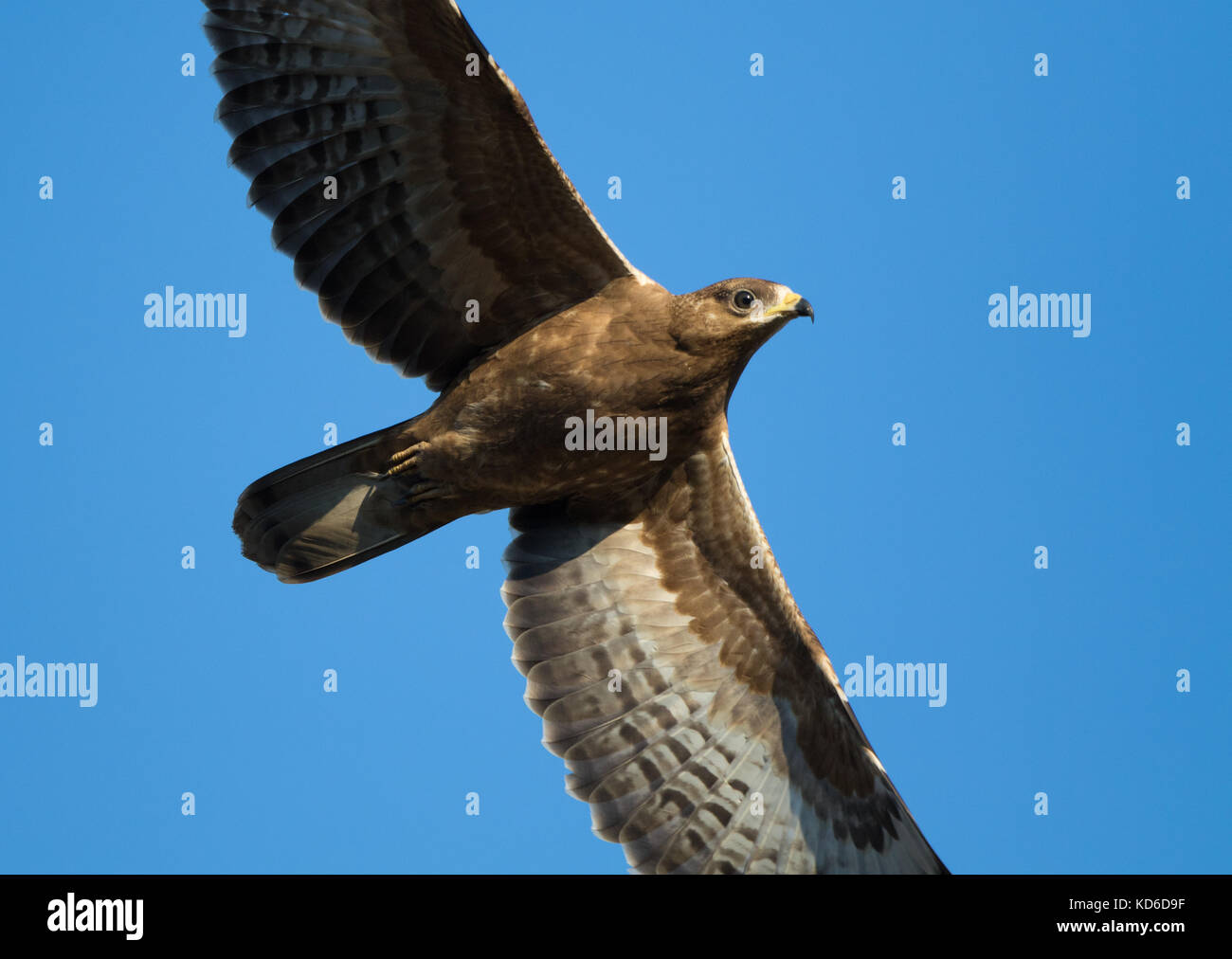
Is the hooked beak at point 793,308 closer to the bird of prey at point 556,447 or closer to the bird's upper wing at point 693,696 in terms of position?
the bird of prey at point 556,447

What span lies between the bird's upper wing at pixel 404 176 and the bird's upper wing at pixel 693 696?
165 cm

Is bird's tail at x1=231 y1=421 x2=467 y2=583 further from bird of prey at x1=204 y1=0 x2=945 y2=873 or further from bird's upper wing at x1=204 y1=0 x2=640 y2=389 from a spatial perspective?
bird's upper wing at x1=204 y1=0 x2=640 y2=389

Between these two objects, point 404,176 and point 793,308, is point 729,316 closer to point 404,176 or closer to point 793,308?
point 793,308

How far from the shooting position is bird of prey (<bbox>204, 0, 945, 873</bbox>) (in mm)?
9234

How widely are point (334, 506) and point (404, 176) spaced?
2137 millimetres

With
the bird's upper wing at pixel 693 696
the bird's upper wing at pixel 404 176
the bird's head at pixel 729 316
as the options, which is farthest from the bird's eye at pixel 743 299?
the bird's upper wing at pixel 693 696

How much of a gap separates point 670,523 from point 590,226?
2.28 metres

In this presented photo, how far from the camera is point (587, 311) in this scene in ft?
31.3

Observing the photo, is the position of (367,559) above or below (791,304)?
below

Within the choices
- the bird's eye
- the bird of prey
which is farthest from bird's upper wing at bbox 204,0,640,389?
the bird's eye
